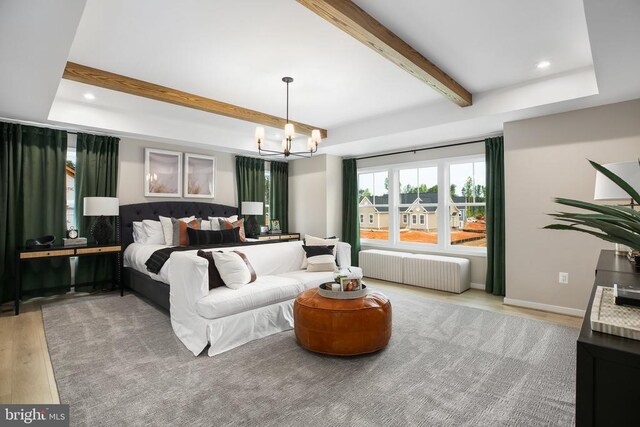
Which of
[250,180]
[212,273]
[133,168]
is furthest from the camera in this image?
[250,180]

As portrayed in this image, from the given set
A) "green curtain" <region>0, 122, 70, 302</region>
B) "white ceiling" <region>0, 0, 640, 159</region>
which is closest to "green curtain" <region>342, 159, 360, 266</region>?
"white ceiling" <region>0, 0, 640, 159</region>

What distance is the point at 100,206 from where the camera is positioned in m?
4.22

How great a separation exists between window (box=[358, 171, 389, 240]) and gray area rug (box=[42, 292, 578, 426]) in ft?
10.2

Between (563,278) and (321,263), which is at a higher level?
(321,263)

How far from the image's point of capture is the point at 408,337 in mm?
2959

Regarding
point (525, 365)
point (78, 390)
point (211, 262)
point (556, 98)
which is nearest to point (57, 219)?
point (211, 262)

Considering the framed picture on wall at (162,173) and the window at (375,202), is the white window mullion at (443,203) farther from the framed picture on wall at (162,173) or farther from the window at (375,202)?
the framed picture on wall at (162,173)

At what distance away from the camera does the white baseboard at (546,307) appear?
3.62 metres

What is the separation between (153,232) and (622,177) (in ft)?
17.2

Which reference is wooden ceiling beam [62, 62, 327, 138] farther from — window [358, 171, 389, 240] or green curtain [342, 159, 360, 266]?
window [358, 171, 389, 240]

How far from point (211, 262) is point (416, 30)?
264cm

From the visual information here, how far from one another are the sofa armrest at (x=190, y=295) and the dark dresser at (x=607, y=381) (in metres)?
2.51

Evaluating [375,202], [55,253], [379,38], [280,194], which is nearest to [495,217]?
[375,202]

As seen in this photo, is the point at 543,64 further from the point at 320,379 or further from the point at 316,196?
the point at 316,196
